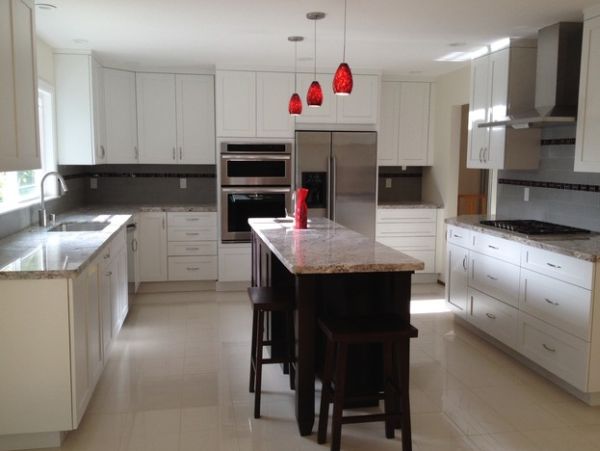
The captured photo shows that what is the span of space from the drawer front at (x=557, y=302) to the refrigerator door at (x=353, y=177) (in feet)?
8.13

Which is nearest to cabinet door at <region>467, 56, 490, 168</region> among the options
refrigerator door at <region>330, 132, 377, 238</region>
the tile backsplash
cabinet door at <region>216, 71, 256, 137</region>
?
the tile backsplash

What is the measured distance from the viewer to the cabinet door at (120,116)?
18.9 ft

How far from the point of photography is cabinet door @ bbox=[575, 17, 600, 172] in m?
3.59

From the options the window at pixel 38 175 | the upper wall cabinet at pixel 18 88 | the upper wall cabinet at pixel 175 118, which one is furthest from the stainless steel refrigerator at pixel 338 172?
the upper wall cabinet at pixel 18 88

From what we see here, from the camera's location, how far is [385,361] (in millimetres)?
2680

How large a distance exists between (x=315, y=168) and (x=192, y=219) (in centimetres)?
143

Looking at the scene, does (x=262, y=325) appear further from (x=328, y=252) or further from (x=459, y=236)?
(x=459, y=236)

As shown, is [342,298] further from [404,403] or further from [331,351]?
[404,403]

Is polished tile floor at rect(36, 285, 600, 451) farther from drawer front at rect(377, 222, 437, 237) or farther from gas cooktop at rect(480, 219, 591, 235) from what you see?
drawer front at rect(377, 222, 437, 237)

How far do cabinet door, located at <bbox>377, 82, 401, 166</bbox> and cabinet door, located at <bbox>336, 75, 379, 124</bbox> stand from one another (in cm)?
36

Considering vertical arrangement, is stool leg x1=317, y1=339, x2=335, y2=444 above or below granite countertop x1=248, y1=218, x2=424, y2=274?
below

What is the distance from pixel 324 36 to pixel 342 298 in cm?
237

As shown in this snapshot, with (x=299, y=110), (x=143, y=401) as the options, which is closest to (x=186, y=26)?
(x=299, y=110)

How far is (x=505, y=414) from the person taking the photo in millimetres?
3137
